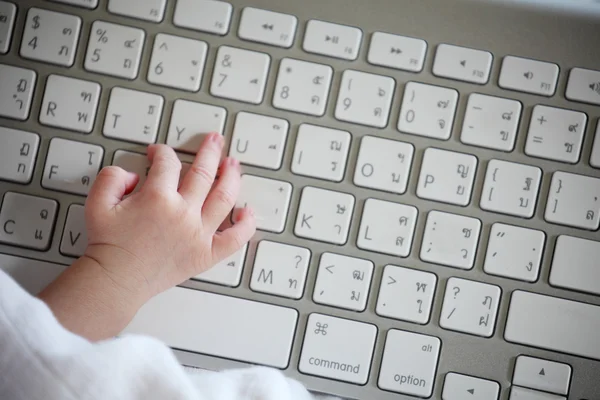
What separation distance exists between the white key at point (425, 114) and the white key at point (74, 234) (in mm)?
311

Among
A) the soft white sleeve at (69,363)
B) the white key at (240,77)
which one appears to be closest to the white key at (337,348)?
the soft white sleeve at (69,363)

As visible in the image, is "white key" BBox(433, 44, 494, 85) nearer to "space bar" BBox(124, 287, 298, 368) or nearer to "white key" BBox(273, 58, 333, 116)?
"white key" BBox(273, 58, 333, 116)

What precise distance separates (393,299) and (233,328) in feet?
0.50

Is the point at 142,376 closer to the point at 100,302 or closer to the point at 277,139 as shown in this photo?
the point at 100,302

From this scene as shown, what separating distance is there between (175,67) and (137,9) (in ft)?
0.22

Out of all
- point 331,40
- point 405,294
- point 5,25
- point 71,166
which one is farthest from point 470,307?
point 5,25

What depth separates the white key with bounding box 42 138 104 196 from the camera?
1.75 ft

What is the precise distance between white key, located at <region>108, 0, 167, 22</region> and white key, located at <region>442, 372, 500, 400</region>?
44cm

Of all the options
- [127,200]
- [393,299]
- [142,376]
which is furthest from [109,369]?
[393,299]

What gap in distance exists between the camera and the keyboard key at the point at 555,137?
0.54 metres

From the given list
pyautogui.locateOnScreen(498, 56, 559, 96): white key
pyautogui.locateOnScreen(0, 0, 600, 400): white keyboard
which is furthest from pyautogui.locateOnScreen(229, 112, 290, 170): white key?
pyautogui.locateOnScreen(498, 56, 559, 96): white key

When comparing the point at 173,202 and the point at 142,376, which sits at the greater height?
the point at 173,202

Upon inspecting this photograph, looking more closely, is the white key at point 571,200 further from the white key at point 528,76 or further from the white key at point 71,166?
the white key at point 71,166

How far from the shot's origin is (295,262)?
53 centimetres
